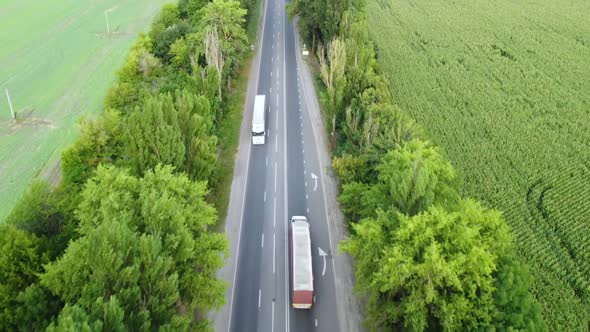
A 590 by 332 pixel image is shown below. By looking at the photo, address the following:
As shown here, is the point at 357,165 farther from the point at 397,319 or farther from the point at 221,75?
the point at 221,75

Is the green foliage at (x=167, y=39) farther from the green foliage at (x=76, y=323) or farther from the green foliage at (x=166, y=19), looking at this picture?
the green foliage at (x=76, y=323)

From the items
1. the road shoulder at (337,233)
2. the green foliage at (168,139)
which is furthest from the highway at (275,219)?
the green foliage at (168,139)

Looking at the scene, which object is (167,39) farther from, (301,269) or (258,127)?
(301,269)

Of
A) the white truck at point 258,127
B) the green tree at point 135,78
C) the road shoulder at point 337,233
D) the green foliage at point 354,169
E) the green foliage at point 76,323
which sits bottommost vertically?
the road shoulder at point 337,233

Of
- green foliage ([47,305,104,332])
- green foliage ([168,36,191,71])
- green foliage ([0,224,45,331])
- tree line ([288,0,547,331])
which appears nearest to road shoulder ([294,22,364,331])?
tree line ([288,0,547,331])

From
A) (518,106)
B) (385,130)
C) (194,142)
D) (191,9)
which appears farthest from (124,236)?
(191,9)

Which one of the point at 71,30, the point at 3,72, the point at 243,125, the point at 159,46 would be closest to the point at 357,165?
the point at 243,125

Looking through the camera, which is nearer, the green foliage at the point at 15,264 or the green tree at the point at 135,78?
the green foliage at the point at 15,264

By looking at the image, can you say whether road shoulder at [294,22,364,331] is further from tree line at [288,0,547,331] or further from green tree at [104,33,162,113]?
green tree at [104,33,162,113]

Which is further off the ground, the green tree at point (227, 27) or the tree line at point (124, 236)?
the green tree at point (227, 27)
